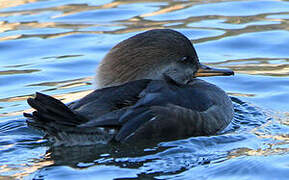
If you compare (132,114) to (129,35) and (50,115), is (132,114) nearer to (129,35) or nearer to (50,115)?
Result: (50,115)

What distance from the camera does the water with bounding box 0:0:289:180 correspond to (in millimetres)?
6395

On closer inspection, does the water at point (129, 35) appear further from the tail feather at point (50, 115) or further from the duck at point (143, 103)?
the tail feather at point (50, 115)

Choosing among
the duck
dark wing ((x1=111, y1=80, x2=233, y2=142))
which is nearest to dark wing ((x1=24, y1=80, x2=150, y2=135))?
the duck

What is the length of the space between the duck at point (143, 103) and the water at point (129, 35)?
0.50ft

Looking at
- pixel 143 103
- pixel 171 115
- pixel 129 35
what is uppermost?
pixel 129 35

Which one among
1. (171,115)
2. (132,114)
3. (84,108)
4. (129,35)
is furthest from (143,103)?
(129,35)

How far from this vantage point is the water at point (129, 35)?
639cm

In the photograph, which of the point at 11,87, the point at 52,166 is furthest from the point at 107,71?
the point at 11,87

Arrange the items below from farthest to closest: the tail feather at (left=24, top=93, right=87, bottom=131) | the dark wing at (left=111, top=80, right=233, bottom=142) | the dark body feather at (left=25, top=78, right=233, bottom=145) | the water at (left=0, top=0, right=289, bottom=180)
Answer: the dark wing at (left=111, top=80, right=233, bottom=142) → the dark body feather at (left=25, top=78, right=233, bottom=145) → the tail feather at (left=24, top=93, right=87, bottom=131) → the water at (left=0, top=0, right=289, bottom=180)

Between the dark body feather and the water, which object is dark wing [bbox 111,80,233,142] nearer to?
the dark body feather

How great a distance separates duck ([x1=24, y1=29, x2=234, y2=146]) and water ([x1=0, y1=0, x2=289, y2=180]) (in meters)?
0.15

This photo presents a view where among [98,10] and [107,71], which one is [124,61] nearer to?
[107,71]

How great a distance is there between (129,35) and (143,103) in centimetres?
466

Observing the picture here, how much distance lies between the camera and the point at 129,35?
11664 millimetres
